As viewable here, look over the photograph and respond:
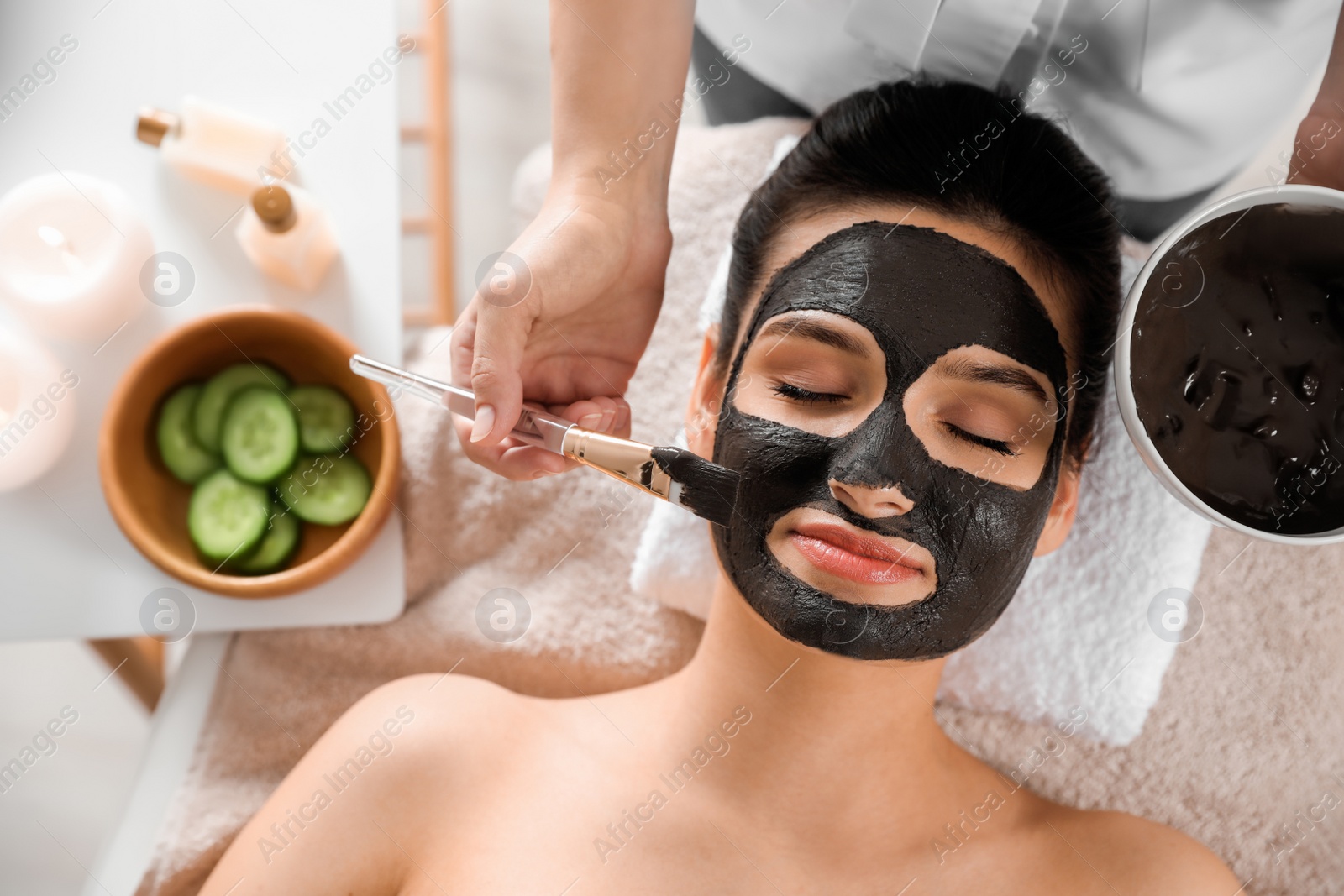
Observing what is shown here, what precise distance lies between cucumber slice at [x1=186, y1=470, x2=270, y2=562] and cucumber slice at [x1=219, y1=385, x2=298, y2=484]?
0.02 m

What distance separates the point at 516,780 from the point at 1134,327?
0.86m

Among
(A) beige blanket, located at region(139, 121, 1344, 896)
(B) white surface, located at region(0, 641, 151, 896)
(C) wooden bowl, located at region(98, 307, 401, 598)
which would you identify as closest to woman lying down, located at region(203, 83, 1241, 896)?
(A) beige blanket, located at region(139, 121, 1344, 896)

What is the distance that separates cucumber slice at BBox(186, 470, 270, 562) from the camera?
119 centimetres

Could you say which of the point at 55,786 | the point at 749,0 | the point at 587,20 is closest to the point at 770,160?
the point at 749,0

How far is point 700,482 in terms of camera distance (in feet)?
2.85

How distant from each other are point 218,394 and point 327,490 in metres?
0.19

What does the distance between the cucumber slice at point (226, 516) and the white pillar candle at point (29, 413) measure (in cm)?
→ 19

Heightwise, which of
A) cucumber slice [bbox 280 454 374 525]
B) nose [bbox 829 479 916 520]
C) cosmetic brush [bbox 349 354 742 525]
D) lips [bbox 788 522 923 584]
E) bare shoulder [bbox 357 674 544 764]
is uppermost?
cosmetic brush [bbox 349 354 742 525]

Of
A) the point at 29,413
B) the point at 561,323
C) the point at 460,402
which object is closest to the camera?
the point at 460,402

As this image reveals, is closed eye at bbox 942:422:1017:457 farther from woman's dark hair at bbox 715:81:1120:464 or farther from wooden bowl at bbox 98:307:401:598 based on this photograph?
wooden bowl at bbox 98:307:401:598

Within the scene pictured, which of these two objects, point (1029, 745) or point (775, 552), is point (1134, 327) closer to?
point (775, 552)

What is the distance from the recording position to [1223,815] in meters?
1.24

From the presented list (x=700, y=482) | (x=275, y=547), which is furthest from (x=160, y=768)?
(x=700, y=482)

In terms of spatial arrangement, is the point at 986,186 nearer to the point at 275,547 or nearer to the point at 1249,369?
the point at 1249,369
